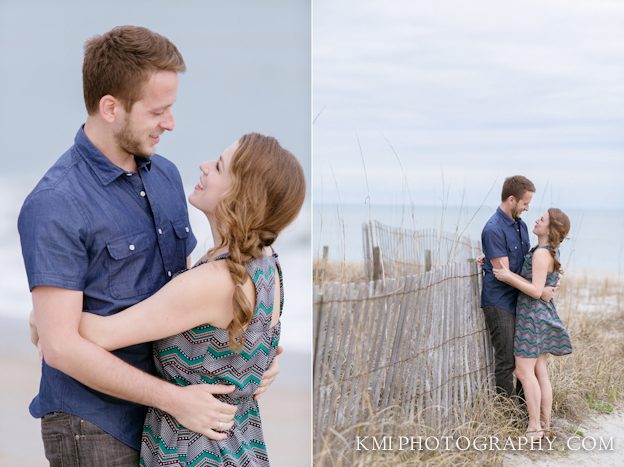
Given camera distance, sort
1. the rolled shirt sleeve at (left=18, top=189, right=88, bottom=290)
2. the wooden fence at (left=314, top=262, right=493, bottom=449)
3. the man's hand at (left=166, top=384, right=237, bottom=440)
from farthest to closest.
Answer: the wooden fence at (left=314, top=262, right=493, bottom=449) → the man's hand at (left=166, top=384, right=237, bottom=440) → the rolled shirt sleeve at (left=18, top=189, right=88, bottom=290)

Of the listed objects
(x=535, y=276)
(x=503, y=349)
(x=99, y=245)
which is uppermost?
(x=99, y=245)

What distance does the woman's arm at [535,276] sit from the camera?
3.79m

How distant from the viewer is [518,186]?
12.4ft

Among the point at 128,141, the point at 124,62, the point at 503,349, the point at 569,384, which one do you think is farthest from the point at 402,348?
the point at 124,62

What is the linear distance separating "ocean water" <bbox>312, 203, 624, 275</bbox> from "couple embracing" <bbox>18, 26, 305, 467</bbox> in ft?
6.32

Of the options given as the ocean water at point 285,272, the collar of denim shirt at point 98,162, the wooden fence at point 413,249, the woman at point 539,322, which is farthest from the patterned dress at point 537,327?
the collar of denim shirt at point 98,162

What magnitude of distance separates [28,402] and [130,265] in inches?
110

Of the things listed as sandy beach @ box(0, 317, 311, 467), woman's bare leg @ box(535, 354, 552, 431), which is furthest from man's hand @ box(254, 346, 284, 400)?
woman's bare leg @ box(535, 354, 552, 431)

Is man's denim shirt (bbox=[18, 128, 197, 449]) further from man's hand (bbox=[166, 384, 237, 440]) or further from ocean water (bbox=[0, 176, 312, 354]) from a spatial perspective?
ocean water (bbox=[0, 176, 312, 354])

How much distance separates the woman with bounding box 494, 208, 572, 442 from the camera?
380 cm

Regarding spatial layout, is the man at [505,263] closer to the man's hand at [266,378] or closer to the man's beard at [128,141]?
the man's hand at [266,378]

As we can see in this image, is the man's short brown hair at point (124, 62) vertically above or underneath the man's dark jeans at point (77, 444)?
above

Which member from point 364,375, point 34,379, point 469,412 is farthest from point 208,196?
point 34,379

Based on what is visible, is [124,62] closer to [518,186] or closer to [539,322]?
[518,186]
